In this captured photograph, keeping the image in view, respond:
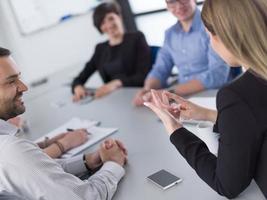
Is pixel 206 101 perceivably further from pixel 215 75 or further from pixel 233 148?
pixel 233 148

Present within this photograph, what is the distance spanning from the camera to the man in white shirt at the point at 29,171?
1.16 meters

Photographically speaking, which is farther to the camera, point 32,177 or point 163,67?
point 163,67

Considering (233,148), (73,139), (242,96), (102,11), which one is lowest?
(73,139)

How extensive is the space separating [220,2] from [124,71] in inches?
85.4

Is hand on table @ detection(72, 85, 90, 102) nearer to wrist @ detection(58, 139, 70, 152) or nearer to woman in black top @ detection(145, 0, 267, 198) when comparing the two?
wrist @ detection(58, 139, 70, 152)

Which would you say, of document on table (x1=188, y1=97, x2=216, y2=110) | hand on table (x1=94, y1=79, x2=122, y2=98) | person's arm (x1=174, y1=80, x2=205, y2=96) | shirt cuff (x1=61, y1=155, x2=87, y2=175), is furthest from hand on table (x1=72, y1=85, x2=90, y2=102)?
shirt cuff (x1=61, y1=155, x2=87, y2=175)

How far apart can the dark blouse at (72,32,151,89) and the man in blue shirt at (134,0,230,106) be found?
34 centimetres

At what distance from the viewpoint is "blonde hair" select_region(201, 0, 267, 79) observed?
0.99 metres

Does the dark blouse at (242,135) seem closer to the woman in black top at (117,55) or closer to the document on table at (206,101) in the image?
the document on table at (206,101)

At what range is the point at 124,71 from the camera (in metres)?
3.17

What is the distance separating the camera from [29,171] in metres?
1.16

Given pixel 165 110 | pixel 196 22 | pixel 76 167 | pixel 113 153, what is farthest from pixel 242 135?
pixel 196 22

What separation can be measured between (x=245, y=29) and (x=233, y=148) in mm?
317

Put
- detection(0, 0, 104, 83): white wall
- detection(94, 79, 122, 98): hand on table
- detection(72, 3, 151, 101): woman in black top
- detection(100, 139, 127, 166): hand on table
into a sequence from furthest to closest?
detection(0, 0, 104, 83): white wall → detection(72, 3, 151, 101): woman in black top → detection(94, 79, 122, 98): hand on table → detection(100, 139, 127, 166): hand on table
